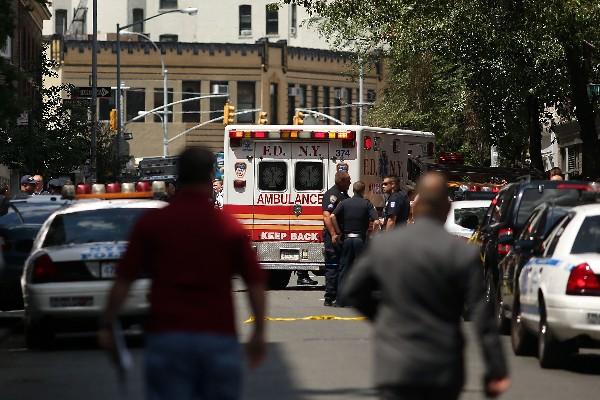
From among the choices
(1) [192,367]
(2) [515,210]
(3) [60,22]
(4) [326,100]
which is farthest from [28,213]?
(3) [60,22]

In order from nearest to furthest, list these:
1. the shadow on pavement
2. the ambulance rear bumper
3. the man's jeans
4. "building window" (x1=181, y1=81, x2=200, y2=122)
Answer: the man's jeans → the shadow on pavement → the ambulance rear bumper → "building window" (x1=181, y1=81, x2=200, y2=122)

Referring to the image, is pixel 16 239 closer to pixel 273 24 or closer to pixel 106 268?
pixel 106 268

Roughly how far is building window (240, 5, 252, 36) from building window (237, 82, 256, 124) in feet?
27.9

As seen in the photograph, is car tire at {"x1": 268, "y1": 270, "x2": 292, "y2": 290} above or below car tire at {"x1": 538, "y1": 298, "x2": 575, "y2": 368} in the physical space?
below

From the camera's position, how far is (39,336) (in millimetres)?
16422

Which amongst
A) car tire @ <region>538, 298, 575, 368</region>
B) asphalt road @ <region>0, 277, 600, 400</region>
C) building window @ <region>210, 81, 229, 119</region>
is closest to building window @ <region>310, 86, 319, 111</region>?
building window @ <region>210, 81, 229, 119</region>

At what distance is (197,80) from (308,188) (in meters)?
68.8

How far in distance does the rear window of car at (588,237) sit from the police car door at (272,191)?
12491mm

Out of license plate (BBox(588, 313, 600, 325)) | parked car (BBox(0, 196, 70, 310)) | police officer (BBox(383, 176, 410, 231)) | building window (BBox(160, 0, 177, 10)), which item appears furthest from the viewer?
building window (BBox(160, 0, 177, 10))

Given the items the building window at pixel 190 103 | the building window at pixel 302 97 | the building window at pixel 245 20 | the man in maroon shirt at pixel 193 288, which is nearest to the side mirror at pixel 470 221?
the man in maroon shirt at pixel 193 288

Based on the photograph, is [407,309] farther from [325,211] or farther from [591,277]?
[325,211]

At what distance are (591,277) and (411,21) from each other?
1856cm

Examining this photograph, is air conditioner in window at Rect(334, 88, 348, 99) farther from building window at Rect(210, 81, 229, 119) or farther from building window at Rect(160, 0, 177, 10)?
building window at Rect(160, 0, 177, 10)

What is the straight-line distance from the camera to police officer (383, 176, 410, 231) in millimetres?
23984
